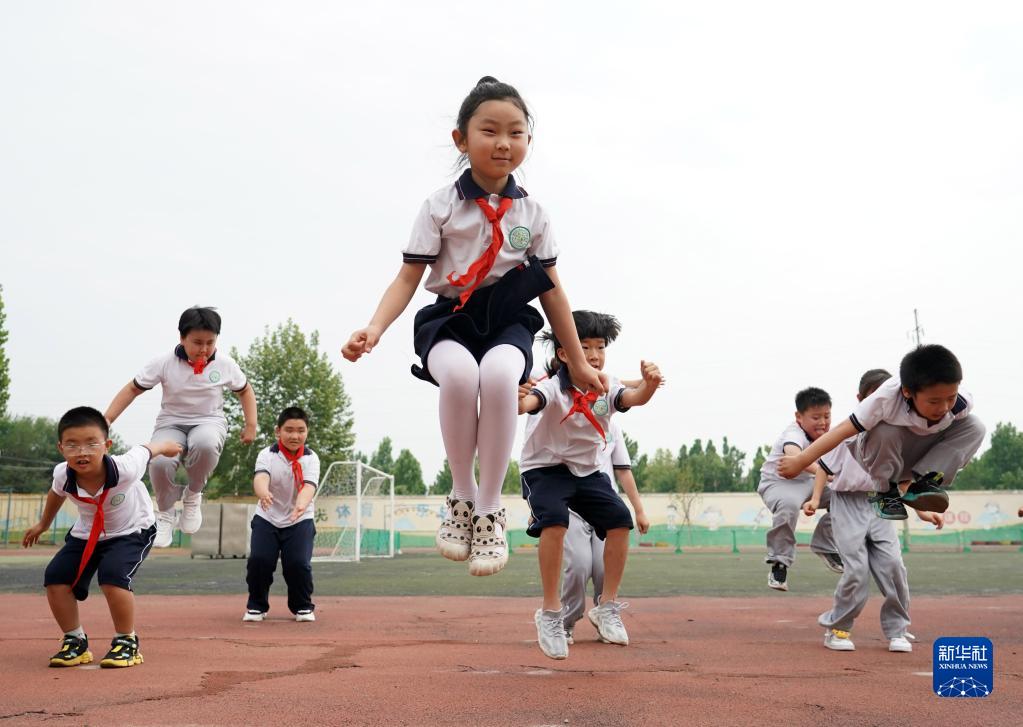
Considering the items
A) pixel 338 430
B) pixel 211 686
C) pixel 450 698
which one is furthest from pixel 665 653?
pixel 338 430

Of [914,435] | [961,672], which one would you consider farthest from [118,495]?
[961,672]

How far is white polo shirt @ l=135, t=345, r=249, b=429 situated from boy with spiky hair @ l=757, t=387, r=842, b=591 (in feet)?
17.4

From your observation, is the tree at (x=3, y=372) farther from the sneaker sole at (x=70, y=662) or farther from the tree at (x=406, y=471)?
the tree at (x=406, y=471)

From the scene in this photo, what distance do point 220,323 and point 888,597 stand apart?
621cm

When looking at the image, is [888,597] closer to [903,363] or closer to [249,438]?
[903,363]

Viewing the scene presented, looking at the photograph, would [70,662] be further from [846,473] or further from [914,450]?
[846,473]

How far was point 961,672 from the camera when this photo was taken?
18.9 feet

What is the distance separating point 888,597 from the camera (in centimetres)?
807

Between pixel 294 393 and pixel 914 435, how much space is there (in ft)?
138

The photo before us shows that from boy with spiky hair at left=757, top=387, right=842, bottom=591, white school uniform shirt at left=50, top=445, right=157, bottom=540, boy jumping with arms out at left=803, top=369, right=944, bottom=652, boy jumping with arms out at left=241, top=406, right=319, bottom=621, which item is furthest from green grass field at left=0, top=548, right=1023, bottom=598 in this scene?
white school uniform shirt at left=50, top=445, right=157, bottom=540

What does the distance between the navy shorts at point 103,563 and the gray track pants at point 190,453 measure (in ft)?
5.67

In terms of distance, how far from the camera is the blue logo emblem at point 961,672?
561 centimetres

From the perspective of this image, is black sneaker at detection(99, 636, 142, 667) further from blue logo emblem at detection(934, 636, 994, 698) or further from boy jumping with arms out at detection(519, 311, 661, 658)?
blue logo emblem at detection(934, 636, 994, 698)

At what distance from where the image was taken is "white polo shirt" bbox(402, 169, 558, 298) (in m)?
5.01
